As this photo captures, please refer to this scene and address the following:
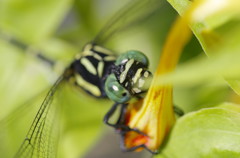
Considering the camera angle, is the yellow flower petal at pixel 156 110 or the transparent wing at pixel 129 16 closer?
the yellow flower petal at pixel 156 110

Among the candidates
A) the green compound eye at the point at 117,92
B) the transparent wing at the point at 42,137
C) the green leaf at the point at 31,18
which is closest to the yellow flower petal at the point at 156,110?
the green compound eye at the point at 117,92

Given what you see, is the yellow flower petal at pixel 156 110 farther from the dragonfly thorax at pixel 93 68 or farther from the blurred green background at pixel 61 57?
the blurred green background at pixel 61 57

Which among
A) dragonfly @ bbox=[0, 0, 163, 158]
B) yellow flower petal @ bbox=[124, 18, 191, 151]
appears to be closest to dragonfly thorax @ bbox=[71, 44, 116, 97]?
dragonfly @ bbox=[0, 0, 163, 158]

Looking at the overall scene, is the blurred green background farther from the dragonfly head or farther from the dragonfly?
the dragonfly head

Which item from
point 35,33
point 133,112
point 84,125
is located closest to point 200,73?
point 133,112

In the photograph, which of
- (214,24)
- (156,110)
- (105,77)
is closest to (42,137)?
(105,77)

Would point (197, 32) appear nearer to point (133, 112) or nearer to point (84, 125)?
point (133, 112)
